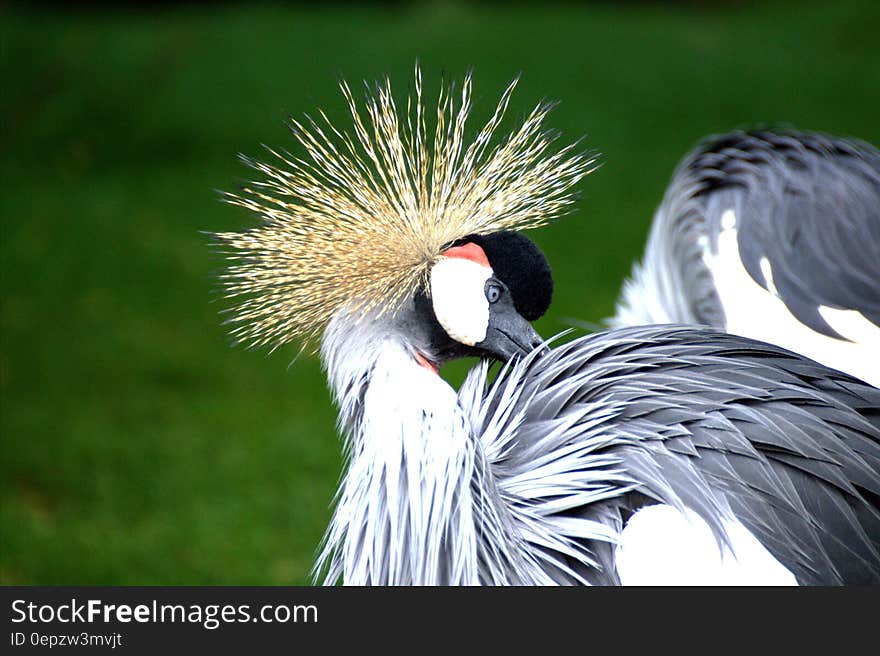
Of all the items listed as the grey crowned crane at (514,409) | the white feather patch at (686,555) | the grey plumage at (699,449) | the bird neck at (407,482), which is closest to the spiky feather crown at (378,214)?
the grey crowned crane at (514,409)

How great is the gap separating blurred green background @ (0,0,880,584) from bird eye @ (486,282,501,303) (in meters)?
0.40

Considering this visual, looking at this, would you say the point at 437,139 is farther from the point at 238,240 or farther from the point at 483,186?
the point at 238,240

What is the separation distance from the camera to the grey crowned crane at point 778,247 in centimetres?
182

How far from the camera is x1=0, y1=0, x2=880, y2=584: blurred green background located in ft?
8.90

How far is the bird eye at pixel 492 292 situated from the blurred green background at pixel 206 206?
1.31 feet

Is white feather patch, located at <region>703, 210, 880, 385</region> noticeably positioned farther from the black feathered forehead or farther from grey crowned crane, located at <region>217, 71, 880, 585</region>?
the black feathered forehead

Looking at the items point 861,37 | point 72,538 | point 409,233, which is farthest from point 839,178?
point 861,37

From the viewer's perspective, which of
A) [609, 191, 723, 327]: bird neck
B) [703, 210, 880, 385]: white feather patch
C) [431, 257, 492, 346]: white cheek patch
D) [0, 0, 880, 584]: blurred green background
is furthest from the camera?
[0, 0, 880, 584]: blurred green background

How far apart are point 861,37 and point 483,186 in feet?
21.4

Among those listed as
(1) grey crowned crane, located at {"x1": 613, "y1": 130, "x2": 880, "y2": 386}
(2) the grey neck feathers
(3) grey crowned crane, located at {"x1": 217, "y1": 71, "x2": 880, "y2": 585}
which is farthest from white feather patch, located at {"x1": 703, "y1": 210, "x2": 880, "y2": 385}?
(2) the grey neck feathers

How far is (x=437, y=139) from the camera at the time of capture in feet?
4.82

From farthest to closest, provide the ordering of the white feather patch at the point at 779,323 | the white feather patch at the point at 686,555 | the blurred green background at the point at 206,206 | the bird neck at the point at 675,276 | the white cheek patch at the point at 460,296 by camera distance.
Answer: the blurred green background at the point at 206,206
the bird neck at the point at 675,276
the white feather patch at the point at 779,323
the white cheek patch at the point at 460,296
the white feather patch at the point at 686,555

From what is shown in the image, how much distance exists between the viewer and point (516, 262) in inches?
53.9

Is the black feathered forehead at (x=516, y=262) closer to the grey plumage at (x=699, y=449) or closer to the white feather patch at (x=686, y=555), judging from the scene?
the grey plumage at (x=699, y=449)
